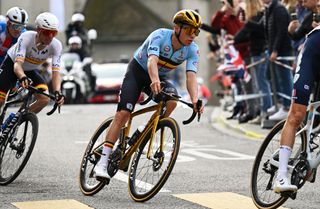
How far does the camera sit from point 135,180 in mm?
10586

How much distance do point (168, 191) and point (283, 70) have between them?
269 inches

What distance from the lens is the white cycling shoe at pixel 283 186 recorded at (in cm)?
921

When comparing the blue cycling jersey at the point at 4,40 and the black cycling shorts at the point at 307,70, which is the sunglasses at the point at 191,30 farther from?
the blue cycling jersey at the point at 4,40

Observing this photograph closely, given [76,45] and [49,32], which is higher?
[49,32]

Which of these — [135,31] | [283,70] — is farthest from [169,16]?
[283,70]

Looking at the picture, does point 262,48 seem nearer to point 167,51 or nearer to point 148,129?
point 167,51

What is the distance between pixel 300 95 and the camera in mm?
9312

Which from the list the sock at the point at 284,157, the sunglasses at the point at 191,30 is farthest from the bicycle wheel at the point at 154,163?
the sock at the point at 284,157

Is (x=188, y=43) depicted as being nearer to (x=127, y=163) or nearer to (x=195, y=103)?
(x=195, y=103)

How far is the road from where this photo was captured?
409 inches

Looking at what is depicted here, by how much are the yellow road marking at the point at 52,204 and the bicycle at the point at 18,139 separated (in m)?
1.56

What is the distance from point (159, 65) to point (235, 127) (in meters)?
8.70

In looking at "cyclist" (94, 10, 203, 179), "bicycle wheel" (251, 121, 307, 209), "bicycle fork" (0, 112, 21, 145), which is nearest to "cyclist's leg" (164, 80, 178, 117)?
"cyclist" (94, 10, 203, 179)

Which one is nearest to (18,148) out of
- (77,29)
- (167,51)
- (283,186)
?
(167,51)
